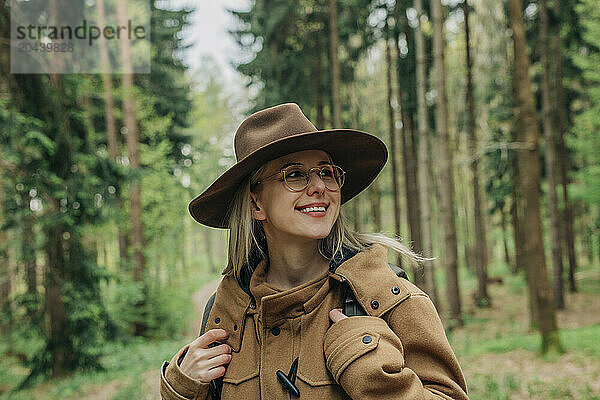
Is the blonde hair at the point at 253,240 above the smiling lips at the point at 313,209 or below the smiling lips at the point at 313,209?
below

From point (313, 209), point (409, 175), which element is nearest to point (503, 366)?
point (313, 209)

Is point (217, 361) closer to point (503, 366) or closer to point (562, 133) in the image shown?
point (503, 366)

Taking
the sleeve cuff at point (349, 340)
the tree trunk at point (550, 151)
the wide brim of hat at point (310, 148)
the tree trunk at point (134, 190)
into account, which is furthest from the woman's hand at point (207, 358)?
the tree trunk at point (134, 190)

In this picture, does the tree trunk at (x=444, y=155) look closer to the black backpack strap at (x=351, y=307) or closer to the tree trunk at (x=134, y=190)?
the tree trunk at (x=134, y=190)

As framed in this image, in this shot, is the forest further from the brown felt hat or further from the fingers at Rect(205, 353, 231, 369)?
the fingers at Rect(205, 353, 231, 369)

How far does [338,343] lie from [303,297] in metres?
0.29

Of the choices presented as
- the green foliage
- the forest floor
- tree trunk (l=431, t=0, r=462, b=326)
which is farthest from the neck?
the green foliage

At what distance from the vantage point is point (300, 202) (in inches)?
83.7

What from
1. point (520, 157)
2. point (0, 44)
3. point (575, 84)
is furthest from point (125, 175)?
point (575, 84)

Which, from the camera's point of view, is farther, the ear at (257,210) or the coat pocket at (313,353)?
the ear at (257,210)

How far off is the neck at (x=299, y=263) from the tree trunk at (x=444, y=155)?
10993 mm

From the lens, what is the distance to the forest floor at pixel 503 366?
297 inches

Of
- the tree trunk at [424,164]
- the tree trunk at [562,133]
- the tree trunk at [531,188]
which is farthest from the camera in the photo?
the tree trunk at [562,133]

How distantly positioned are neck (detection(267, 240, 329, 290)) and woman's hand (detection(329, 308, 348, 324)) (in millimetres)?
284
